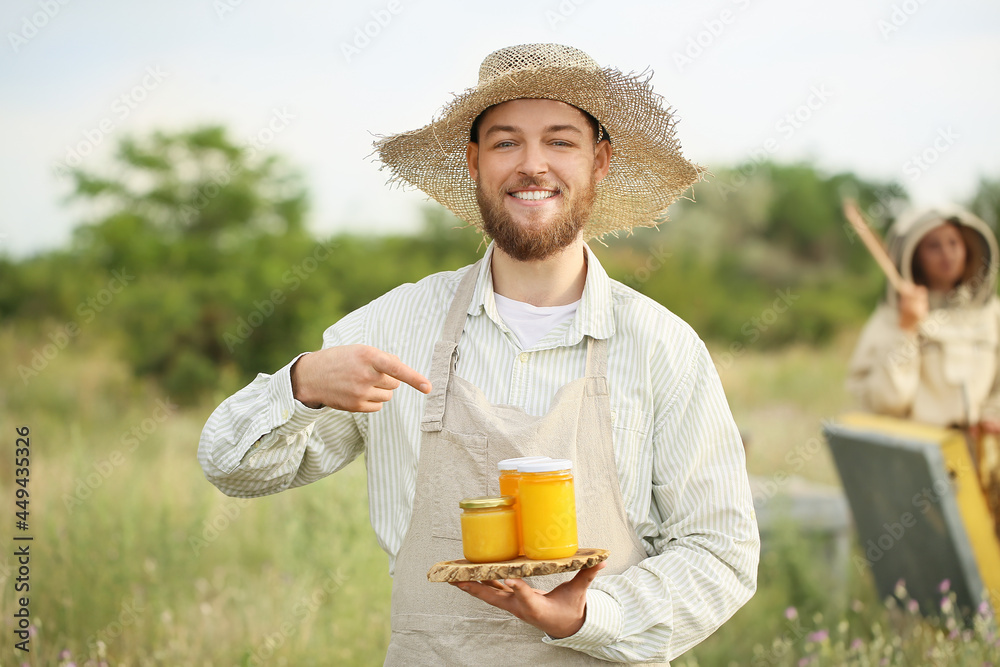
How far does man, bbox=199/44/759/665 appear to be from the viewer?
194 cm

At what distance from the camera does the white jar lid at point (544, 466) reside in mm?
1734

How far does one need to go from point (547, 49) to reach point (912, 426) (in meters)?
3.09

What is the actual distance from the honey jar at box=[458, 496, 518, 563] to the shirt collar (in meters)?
0.56

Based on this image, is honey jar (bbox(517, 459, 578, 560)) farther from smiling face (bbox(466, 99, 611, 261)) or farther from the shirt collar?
smiling face (bbox(466, 99, 611, 261))

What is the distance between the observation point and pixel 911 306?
4.99m

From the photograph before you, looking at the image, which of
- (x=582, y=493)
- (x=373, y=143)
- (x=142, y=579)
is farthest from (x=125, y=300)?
(x=582, y=493)

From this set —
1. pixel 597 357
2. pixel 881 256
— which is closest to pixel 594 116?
pixel 597 357

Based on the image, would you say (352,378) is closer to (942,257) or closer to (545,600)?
(545,600)

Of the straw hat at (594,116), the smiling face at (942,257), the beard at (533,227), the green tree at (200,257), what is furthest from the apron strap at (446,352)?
the green tree at (200,257)

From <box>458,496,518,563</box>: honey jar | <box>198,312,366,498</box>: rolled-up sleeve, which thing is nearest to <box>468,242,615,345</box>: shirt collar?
<box>198,312,366,498</box>: rolled-up sleeve

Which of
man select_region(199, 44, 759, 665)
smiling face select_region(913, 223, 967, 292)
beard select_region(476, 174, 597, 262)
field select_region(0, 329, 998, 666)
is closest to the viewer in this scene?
man select_region(199, 44, 759, 665)

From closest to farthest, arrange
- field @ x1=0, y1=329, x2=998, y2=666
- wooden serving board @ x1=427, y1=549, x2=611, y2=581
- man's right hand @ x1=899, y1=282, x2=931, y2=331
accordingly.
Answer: wooden serving board @ x1=427, y1=549, x2=611, y2=581 → field @ x1=0, y1=329, x2=998, y2=666 → man's right hand @ x1=899, y1=282, x2=931, y2=331

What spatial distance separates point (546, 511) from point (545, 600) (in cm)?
20

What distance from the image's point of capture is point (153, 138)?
38.2 feet
